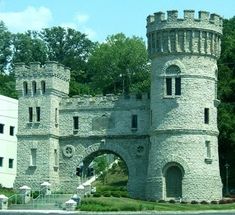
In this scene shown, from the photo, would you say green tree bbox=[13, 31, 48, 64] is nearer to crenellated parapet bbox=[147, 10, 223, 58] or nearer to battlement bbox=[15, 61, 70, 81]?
battlement bbox=[15, 61, 70, 81]

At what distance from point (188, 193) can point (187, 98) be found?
7979 millimetres

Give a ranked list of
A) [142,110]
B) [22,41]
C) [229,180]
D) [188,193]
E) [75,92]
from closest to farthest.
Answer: [188,193], [142,110], [229,180], [75,92], [22,41]

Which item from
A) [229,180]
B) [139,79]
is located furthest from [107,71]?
[229,180]

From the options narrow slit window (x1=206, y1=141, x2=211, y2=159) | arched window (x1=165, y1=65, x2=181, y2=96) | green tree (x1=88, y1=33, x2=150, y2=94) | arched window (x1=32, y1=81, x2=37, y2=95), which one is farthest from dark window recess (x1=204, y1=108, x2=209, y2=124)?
green tree (x1=88, y1=33, x2=150, y2=94)

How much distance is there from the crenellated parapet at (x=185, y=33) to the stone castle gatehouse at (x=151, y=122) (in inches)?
3.4

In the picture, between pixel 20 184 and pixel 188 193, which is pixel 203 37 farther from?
pixel 20 184

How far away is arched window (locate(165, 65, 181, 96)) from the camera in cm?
6775

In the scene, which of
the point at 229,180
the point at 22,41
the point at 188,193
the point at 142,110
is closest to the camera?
Answer: the point at 188,193

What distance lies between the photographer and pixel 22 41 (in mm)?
126062

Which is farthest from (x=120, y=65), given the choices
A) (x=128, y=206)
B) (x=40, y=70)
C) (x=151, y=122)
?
(x=128, y=206)

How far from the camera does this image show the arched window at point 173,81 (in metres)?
67.8

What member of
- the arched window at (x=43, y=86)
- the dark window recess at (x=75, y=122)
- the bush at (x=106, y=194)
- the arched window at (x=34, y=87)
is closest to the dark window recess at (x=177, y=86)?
the bush at (x=106, y=194)

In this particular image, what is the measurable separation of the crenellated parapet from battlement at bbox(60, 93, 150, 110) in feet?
16.6

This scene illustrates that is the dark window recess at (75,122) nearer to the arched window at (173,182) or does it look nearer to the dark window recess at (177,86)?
the dark window recess at (177,86)
